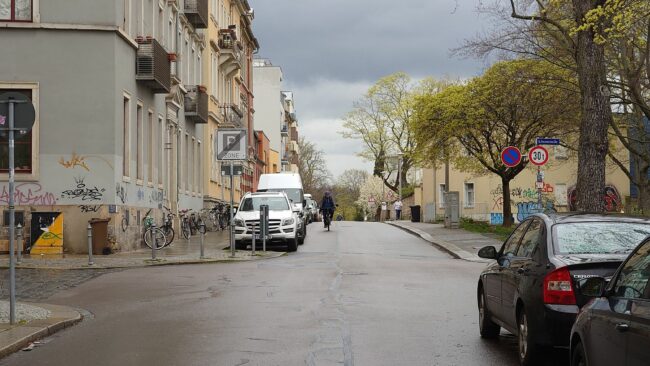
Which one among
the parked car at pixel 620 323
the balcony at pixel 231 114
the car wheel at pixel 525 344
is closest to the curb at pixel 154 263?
the car wheel at pixel 525 344

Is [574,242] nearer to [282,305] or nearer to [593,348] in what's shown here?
[593,348]

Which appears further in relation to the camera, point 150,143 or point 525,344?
point 150,143

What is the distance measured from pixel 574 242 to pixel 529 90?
28.0 m

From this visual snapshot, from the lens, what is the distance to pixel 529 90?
35031mm

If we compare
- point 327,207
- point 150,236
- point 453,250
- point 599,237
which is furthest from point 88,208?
point 599,237

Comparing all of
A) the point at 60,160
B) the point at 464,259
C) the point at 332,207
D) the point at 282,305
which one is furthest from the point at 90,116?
Answer: the point at 332,207

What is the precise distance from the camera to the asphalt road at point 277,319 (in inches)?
342

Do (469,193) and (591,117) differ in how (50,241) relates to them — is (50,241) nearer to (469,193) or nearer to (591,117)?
(591,117)

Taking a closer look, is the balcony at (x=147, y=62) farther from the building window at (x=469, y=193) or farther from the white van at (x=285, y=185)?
the building window at (x=469, y=193)

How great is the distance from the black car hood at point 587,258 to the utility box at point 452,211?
33.2m

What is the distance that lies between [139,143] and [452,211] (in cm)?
1790

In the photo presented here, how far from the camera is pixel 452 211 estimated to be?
135 feet

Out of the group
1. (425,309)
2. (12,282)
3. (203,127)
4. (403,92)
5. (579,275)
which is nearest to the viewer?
(579,275)

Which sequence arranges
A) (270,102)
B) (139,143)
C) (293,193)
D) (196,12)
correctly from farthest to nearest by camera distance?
(270,102) → (293,193) → (196,12) → (139,143)
